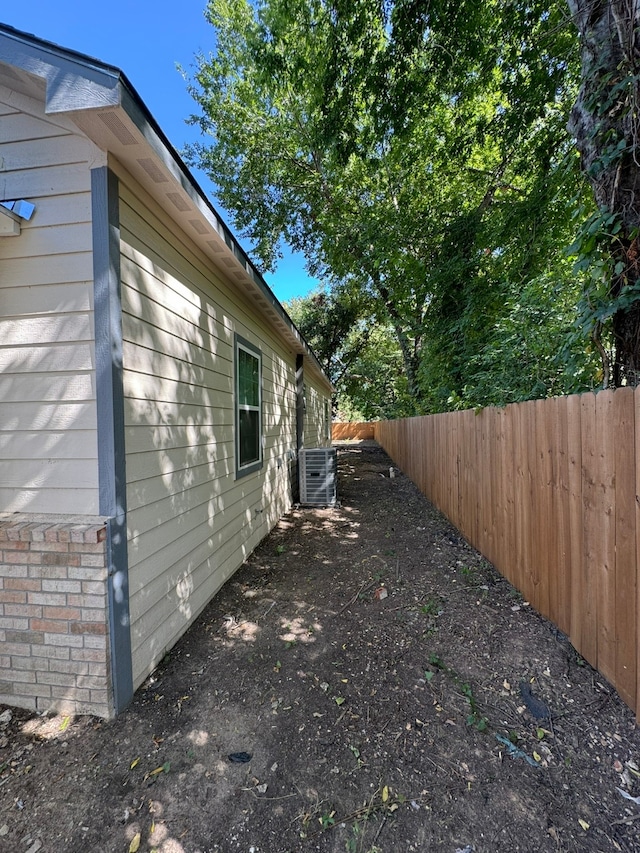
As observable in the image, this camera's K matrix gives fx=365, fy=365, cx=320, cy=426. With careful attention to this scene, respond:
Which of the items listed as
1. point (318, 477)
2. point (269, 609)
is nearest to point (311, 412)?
point (318, 477)

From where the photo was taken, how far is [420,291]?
7.30m

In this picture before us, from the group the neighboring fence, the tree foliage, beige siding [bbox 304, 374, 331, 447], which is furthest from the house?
the neighboring fence

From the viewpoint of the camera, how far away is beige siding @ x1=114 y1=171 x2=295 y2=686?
7.43 feet

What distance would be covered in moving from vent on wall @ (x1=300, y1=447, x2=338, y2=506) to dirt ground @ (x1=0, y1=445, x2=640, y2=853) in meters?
3.69

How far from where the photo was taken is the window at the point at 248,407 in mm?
4219

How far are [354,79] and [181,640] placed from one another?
6842mm

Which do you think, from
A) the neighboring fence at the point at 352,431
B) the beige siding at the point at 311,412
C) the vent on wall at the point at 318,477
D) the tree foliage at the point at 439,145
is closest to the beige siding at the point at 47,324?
the tree foliage at the point at 439,145

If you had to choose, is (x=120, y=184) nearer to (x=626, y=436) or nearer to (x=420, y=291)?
(x=626, y=436)

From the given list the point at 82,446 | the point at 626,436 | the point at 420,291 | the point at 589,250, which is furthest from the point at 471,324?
the point at 82,446

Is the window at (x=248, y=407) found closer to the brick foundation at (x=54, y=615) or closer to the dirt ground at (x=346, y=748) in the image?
the dirt ground at (x=346, y=748)

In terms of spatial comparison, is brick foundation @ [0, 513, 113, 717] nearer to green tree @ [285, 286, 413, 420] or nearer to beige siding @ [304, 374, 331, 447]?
beige siding @ [304, 374, 331, 447]

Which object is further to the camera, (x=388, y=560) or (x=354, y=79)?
(x=354, y=79)

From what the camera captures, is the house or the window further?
the window


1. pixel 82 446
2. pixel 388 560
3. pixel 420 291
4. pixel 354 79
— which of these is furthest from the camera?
Result: pixel 420 291
